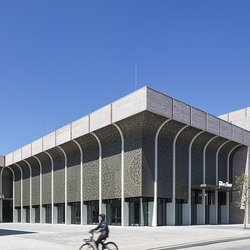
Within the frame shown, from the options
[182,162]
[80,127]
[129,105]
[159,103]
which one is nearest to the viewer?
[159,103]

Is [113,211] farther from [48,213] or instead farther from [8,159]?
[8,159]

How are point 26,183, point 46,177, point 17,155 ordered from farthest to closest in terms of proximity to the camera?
point 17,155 → point 26,183 → point 46,177

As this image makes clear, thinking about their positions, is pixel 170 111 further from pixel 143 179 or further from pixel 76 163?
pixel 76 163

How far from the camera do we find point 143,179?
35.0 meters

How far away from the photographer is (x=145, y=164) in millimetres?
35312

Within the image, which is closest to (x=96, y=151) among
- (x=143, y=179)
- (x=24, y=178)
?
(x=143, y=179)

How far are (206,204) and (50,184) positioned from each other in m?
20.4

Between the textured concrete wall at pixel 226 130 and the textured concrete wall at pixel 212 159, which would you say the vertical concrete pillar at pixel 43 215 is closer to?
the textured concrete wall at pixel 212 159

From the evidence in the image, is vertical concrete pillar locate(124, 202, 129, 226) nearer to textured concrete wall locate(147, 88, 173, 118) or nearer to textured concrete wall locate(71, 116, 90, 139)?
textured concrete wall locate(71, 116, 90, 139)

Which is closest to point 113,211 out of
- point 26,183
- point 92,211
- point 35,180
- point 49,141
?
point 92,211

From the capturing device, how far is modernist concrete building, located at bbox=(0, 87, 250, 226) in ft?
116

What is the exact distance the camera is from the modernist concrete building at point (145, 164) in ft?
116

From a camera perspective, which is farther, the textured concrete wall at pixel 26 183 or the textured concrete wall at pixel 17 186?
the textured concrete wall at pixel 17 186

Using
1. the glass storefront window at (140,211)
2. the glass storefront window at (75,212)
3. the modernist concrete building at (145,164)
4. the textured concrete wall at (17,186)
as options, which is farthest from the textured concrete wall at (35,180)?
the glass storefront window at (140,211)
